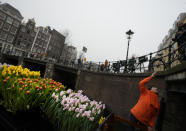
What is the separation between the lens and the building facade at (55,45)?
152 ft

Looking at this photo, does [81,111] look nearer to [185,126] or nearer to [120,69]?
[185,126]

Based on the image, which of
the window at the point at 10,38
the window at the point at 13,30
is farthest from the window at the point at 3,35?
the window at the point at 13,30

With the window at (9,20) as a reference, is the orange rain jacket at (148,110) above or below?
below

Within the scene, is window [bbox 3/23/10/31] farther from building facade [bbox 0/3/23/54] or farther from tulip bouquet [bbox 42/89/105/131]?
tulip bouquet [bbox 42/89/105/131]

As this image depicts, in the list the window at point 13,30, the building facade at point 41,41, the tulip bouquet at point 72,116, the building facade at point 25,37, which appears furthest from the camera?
the building facade at point 41,41

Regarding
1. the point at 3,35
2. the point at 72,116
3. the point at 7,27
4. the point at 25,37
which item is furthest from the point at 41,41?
the point at 72,116

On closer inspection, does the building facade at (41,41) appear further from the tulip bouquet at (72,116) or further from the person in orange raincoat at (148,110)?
→ the person in orange raincoat at (148,110)

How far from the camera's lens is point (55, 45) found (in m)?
48.3

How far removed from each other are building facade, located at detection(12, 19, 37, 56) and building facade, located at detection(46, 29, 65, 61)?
6.85 m

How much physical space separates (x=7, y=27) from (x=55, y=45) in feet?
56.8

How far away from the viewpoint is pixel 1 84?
2209 mm

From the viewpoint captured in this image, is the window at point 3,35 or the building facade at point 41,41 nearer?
the window at point 3,35

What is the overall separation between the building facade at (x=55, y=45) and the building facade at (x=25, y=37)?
6848mm

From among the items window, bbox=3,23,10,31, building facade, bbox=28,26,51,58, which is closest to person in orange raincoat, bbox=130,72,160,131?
building facade, bbox=28,26,51,58
